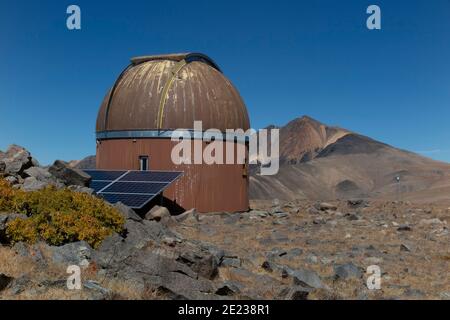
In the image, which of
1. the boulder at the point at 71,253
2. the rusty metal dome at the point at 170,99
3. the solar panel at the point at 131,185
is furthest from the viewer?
the rusty metal dome at the point at 170,99

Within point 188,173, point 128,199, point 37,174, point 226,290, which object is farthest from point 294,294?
point 188,173

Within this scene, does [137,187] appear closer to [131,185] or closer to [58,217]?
[131,185]

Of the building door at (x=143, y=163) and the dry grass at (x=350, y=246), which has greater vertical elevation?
the building door at (x=143, y=163)

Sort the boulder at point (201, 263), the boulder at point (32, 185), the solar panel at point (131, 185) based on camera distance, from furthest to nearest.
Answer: the solar panel at point (131, 185) < the boulder at point (32, 185) < the boulder at point (201, 263)

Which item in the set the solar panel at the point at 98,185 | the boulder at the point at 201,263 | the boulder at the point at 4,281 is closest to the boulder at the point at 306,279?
the boulder at the point at 201,263

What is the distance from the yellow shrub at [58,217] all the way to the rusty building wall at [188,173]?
10.7 metres

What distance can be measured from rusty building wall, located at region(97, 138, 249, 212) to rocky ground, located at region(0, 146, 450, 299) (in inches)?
66.6

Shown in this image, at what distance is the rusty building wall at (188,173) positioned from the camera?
2291cm

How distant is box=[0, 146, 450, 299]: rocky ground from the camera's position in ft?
26.8

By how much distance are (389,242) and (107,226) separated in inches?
426

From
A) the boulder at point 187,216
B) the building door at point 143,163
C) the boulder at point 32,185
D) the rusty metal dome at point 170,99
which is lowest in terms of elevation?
the boulder at point 187,216

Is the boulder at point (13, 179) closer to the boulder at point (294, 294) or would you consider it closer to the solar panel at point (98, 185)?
the solar panel at point (98, 185)

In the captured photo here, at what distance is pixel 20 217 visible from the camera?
1035cm

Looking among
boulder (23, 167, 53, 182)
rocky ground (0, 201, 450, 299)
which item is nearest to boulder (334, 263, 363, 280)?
rocky ground (0, 201, 450, 299)
